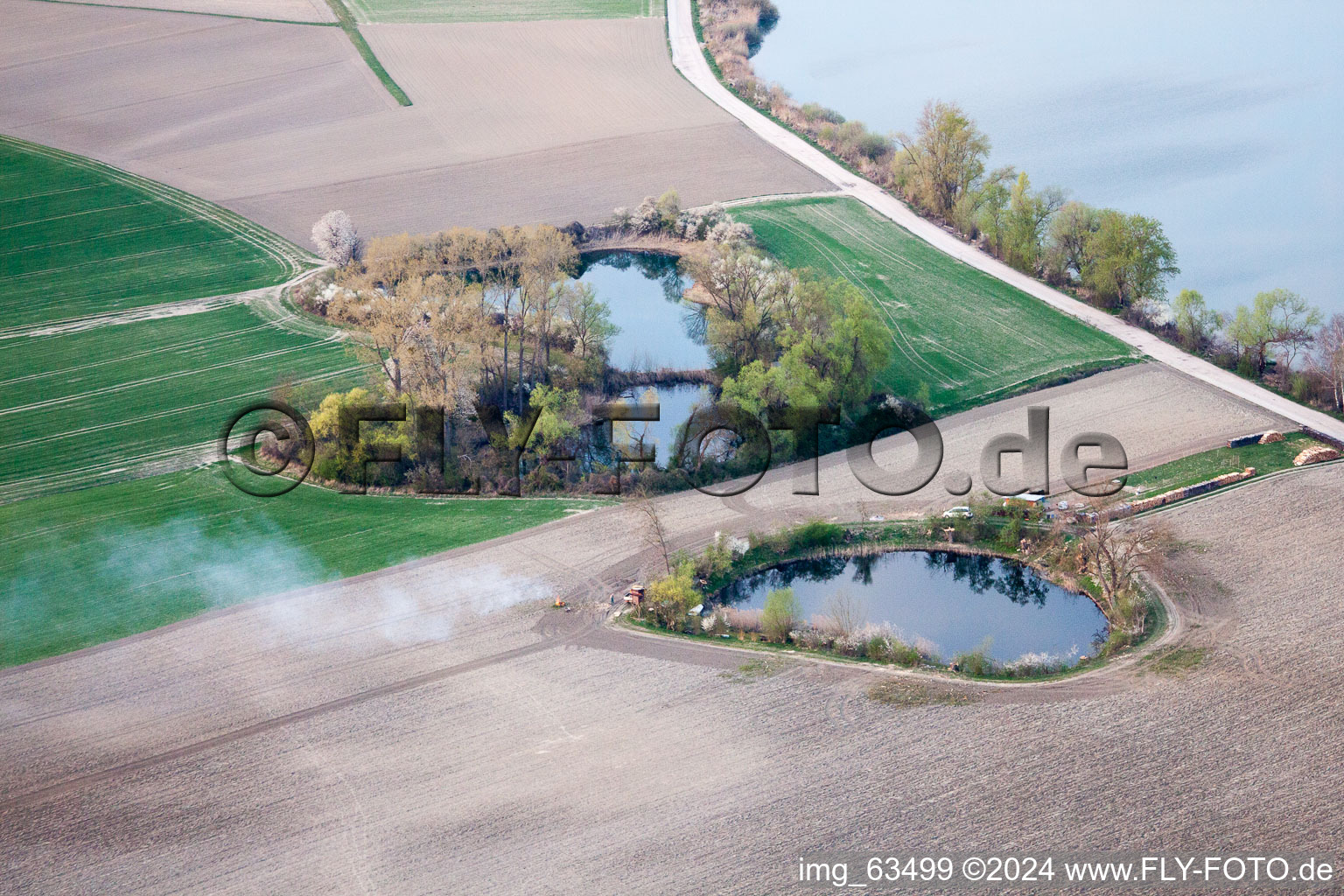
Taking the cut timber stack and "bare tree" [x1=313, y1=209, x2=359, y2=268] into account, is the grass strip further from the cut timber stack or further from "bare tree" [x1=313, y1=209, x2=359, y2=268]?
the cut timber stack

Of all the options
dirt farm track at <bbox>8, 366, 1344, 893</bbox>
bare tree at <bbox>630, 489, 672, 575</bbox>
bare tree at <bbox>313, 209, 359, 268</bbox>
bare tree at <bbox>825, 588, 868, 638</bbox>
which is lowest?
dirt farm track at <bbox>8, 366, 1344, 893</bbox>

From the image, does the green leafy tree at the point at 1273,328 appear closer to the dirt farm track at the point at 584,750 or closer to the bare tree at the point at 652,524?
the dirt farm track at the point at 584,750

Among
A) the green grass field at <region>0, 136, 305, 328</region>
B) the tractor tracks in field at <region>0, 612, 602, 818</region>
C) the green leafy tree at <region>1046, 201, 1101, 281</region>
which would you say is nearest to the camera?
the tractor tracks in field at <region>0, 612, 602, 818</region>

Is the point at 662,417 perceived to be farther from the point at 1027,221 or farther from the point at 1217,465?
the point at 1027,221

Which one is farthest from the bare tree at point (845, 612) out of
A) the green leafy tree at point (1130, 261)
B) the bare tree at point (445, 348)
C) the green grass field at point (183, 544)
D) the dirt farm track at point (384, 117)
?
the dirt farm track at point (384, 117)

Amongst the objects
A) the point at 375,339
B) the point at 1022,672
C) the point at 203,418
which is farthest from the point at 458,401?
the point at 1022,672

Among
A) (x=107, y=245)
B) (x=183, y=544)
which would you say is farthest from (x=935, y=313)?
(x=107, y=245)

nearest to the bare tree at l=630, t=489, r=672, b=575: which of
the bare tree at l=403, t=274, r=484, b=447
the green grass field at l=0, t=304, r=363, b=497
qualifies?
the bare tree at l=403, t=274, r=484, b=447
